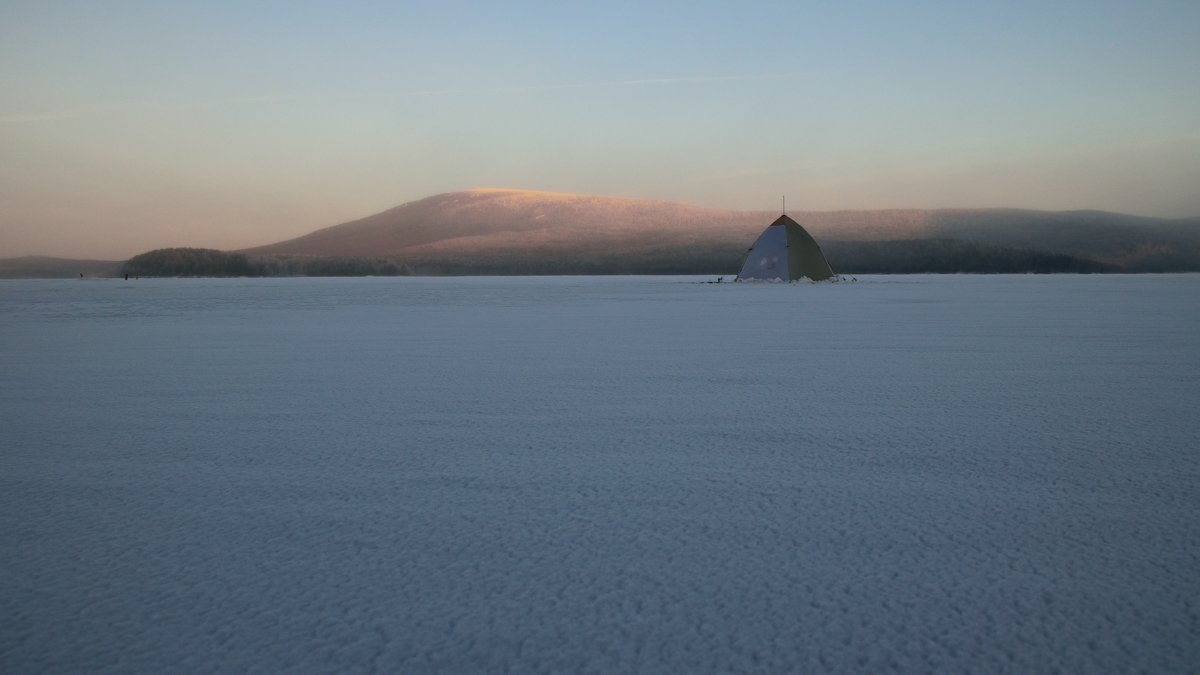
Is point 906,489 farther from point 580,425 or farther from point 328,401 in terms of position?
point 328,401

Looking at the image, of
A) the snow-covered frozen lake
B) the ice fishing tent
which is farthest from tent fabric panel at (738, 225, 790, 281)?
the snow-covered frozen lake

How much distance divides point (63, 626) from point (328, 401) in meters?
2.80

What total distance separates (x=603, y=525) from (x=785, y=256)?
2952 cm

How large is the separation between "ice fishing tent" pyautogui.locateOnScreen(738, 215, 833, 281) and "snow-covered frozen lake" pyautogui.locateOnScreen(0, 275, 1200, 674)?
84.5ft

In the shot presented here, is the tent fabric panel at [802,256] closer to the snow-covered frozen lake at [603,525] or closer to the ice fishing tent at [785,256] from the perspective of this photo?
the ice fishing tent at [785,256]

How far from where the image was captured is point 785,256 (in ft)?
100

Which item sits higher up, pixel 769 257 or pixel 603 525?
pixel 769 257

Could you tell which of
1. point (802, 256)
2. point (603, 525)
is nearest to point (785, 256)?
Result: point (802, 256)

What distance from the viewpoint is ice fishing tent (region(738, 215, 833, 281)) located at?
1195 inches

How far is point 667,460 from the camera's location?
287cm

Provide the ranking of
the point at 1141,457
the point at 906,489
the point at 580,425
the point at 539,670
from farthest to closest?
the point at 580,425 < the point at 1141,457 < the point at 906,489 < the point at 539,670

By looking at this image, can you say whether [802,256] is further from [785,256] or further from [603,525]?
[603,525]

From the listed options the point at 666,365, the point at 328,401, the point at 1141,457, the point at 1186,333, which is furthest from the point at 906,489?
the point at 1186,333

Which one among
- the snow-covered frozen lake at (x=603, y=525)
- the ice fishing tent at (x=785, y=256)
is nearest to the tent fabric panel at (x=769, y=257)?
the ice fishing tent at (x=785, y=256)
